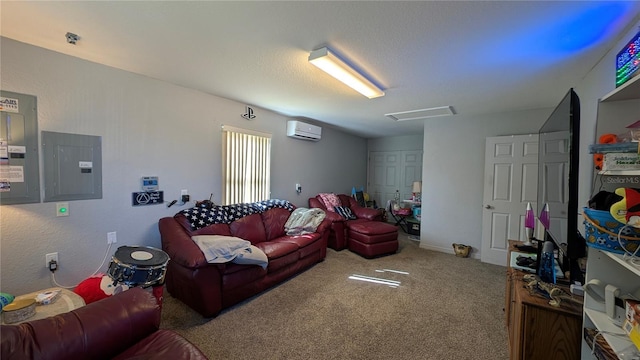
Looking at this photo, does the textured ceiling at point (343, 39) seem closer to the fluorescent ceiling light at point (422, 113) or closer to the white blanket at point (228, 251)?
the fluorescent ceiling light at point (422, 113)

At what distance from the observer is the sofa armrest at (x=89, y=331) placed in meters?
1.01

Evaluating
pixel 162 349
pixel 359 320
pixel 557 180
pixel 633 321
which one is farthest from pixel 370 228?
pixel 162 349

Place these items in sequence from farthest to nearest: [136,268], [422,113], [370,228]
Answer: [370,228] → [422,113] → [136,268]

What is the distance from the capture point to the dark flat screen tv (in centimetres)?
123

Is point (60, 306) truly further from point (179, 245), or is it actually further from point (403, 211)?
point (403, 211)

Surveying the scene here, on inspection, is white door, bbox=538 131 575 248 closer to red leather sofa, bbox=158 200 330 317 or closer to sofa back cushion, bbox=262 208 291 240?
red leather sofa, bbox=158 200 330 317

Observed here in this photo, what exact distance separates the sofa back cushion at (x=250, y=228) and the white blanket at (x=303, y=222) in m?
0.44

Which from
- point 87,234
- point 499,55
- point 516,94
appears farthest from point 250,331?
point 516,94

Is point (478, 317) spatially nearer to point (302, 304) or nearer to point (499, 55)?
point (302, 304)

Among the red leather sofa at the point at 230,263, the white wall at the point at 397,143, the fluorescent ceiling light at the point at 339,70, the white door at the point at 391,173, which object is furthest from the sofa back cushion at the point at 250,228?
the white wall at the point at 397,143

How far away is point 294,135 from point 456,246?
337 cm

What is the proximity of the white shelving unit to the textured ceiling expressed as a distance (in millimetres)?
639

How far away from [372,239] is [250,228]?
1907 millimetres

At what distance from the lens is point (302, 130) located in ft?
14.4
